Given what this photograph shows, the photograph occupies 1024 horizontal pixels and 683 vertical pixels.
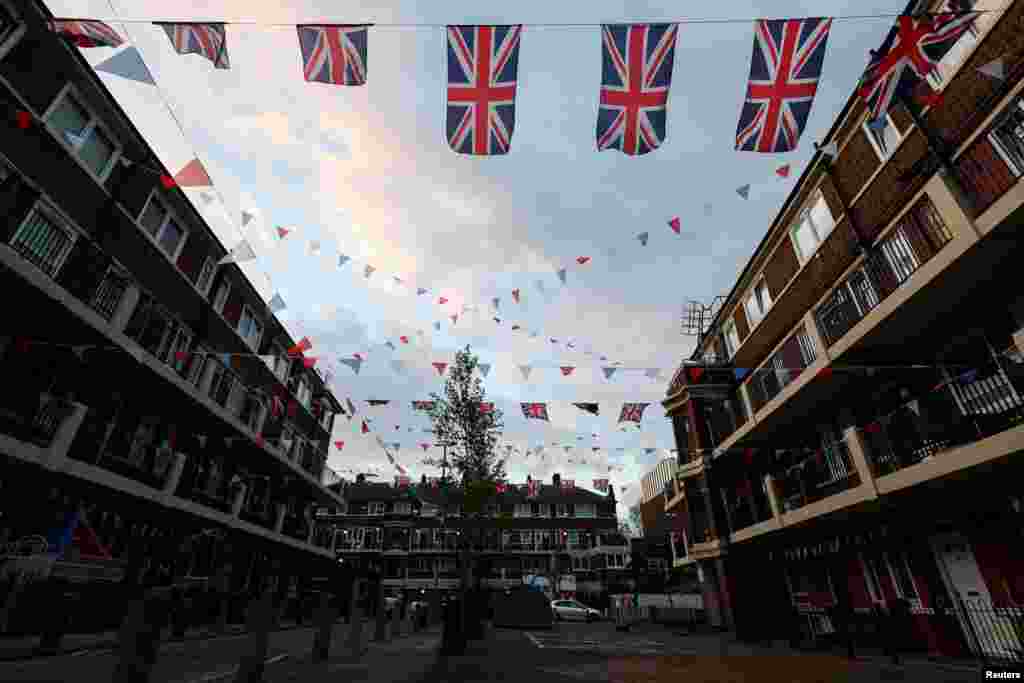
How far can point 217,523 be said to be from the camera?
61.1 feet

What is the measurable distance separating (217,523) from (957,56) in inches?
1020

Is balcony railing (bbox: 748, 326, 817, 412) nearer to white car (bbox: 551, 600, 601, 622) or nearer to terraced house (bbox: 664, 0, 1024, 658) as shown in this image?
terraced house (bbox: 664, 0, 1024, 658)

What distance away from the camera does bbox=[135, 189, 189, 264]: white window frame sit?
15.0 metres

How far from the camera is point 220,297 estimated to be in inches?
781

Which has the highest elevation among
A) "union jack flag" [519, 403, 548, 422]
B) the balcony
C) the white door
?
"union jack flag" [519, 403, 548, 422]

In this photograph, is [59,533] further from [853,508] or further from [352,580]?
[853,508]

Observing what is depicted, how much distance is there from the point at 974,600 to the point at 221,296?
83.2 feet

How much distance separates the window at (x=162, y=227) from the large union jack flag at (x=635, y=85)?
49.2 ft

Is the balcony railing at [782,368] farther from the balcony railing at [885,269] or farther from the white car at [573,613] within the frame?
the white car at [573,613]

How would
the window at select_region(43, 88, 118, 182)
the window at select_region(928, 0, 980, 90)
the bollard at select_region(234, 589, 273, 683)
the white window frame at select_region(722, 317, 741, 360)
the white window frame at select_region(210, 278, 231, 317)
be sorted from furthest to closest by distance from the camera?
the white window frame at select_region(722, 317, 741, 360) → the white window frame at select_region(210, 278, 231, 317) → the window at select_region(43, 88, 118, 182) → the window at select_region(928, 0, 980, 90) → the bollard at select_region(234, 589, 273, 683)

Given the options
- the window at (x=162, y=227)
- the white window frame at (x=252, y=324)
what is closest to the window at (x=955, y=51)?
the window at (x=162, y=227)

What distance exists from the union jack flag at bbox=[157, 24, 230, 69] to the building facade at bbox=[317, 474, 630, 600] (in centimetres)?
4391

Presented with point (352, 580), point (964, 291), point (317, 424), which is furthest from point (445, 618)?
point (317, 424)

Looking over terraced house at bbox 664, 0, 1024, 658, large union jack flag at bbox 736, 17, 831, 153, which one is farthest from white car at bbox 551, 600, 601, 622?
large union jack flag at bbox 736, 17, 831, 153
